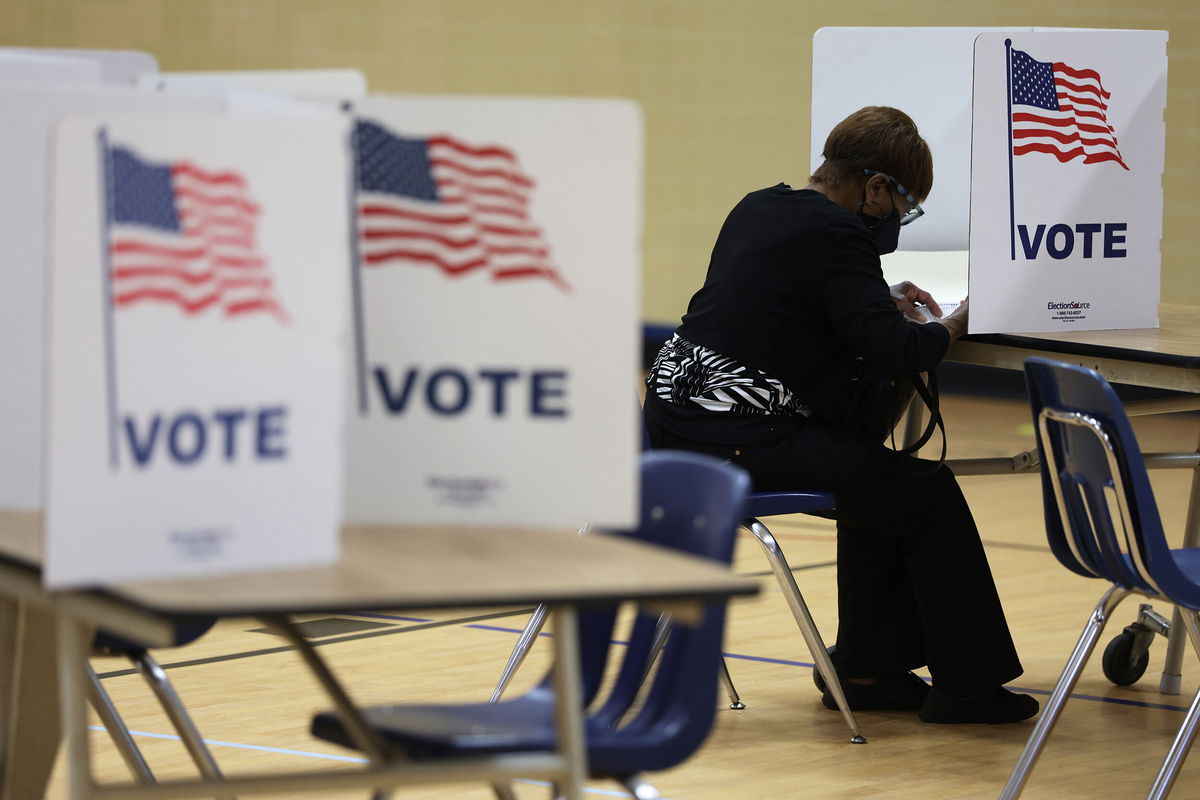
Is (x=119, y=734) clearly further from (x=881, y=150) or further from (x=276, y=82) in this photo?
(x=881, y=150)

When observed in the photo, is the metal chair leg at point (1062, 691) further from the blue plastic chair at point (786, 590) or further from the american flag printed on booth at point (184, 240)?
the american flag printed on booth at point (184, 240)

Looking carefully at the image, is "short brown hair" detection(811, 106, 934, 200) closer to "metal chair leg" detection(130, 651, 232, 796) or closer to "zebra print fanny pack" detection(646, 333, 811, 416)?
"zebra print fanny pack" detection(646, 333, 811, 416)

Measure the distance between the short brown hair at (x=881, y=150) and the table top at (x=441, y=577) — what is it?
1736 mm

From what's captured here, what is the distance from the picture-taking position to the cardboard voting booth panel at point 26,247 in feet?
6.23

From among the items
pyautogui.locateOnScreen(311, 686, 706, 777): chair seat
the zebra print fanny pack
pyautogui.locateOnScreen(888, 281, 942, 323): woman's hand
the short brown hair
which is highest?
the short brown hair

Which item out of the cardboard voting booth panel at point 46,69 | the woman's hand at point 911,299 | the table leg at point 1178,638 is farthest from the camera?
the table leg at point 1178,638

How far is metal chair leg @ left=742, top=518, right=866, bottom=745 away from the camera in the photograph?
3.26m

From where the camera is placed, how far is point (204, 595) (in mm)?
1542

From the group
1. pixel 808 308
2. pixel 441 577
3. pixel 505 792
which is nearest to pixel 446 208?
pixel 441 577

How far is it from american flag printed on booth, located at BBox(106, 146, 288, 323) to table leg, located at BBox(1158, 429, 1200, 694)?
2.48 metres

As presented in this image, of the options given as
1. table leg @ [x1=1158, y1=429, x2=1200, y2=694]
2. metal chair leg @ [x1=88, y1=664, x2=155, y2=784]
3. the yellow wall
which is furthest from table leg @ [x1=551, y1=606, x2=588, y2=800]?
the yellow wall

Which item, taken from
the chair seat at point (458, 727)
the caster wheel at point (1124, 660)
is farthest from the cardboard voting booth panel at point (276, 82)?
the caster wheel at point (1124, 660)

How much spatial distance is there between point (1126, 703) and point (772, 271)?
1.16 m

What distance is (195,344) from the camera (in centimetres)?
165
